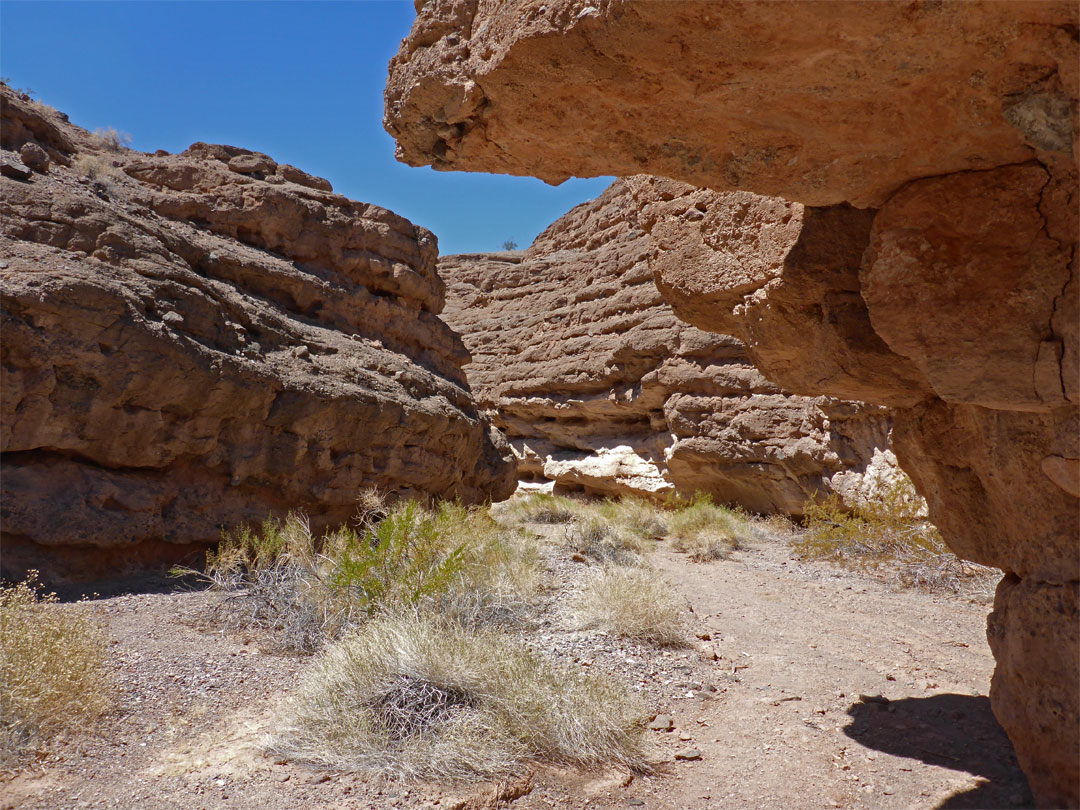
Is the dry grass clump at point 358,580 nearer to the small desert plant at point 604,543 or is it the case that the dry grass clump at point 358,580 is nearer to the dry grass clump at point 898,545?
the small desert plant at point 604,543

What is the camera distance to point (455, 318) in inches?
869

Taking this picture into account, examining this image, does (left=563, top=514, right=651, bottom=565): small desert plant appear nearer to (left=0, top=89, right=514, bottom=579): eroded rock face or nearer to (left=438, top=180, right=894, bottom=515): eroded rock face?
(left=0, top=89, right=514, bottom=579): eroded rock face

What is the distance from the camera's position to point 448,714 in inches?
131

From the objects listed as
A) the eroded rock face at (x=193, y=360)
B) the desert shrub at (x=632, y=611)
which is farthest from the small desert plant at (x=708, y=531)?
the desert shrub at (x=632, y=611)

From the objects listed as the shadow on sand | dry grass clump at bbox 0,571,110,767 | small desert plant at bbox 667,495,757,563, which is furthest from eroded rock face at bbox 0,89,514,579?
the shadow on sand

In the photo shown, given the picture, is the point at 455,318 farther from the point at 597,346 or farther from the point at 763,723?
the point at 763,723

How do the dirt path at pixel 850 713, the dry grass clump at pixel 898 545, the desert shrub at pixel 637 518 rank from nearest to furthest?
the dirt path at pixel 850 713, the dry grass clump at pixel 898 545, the desert shrub at pixel 637 518

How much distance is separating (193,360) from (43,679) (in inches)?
151

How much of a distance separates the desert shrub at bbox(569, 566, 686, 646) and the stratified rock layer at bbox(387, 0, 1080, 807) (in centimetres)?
252

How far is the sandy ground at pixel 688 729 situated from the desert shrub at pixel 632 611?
0.61ft

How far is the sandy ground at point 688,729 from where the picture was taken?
2836mm

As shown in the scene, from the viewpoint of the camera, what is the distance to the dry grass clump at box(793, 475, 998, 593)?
716 cm

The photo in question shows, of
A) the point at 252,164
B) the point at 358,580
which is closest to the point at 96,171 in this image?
the point at 252,164

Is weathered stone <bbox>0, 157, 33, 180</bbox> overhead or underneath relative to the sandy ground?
overhead
